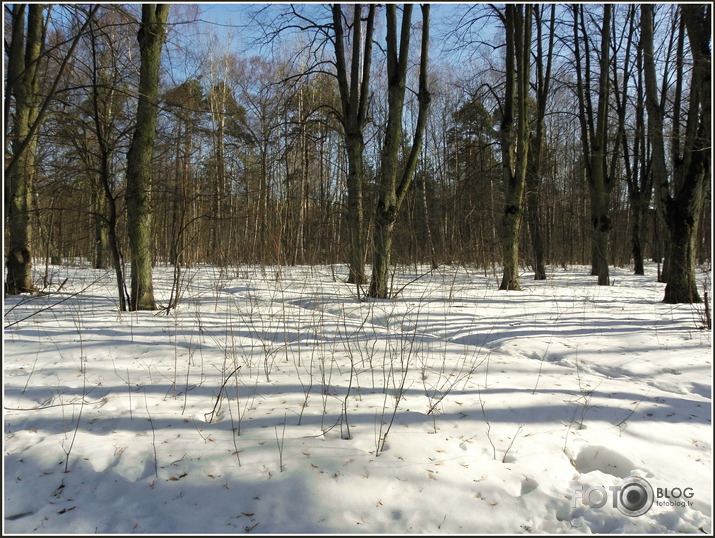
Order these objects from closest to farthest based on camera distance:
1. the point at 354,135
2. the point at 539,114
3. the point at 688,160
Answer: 1. the point at 688,160
2. the point at 354,135
3. the point at 539,114

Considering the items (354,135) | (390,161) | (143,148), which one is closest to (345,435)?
(143,148)

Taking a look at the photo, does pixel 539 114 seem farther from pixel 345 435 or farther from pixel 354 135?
pixel 345 435

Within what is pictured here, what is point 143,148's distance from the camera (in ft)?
18.3

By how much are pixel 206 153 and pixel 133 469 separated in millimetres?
21749

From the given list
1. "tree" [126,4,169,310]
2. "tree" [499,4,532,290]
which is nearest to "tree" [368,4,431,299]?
"tree" [499,4,532,290]

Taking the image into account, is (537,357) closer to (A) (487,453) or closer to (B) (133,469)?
(A) (487,453)

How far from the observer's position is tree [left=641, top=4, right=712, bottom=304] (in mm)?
5949

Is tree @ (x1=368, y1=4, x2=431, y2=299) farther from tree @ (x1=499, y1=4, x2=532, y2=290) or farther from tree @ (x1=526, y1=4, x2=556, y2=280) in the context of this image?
tree @ (x1=526, y1=4, x2=556, y2=280)

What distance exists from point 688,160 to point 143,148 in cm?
853

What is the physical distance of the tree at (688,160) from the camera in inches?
234

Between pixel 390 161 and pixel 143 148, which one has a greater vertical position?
pixel 390 161

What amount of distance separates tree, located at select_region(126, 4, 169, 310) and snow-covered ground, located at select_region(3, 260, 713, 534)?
159 cm

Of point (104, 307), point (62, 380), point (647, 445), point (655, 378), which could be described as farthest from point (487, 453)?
point (104, 307)

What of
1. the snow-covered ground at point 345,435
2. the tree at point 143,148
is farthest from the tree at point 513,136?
the tree at point 143,148
